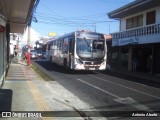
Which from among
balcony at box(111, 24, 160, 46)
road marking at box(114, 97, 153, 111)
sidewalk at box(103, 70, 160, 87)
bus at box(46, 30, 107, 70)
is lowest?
sidewalk at box(103, 70, 160, 87)

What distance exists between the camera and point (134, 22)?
33062mm

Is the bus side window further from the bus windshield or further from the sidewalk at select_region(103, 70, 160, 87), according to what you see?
the sidewalk at select_region(103, 70, 160, 87)

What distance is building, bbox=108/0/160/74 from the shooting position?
28022mm

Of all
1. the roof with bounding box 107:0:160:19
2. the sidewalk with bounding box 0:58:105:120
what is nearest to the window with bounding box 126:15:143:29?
the roof with bounding box 107:0:160:19

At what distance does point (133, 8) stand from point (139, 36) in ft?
8.61

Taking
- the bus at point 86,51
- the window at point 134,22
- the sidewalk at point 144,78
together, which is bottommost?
the sidewalk at point 144,78

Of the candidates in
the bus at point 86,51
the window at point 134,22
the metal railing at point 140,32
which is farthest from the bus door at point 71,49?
the window at point 134,22

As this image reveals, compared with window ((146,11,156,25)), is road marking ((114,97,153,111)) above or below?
below

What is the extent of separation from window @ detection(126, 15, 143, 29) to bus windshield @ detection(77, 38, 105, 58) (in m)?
6.67

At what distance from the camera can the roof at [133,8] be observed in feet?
90.7

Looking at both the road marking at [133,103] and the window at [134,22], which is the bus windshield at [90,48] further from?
the road marking at [133,103]

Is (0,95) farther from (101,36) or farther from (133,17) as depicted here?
(133,17)

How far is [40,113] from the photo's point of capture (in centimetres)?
996

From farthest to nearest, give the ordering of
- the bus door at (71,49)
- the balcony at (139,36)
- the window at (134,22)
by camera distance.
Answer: the window at (134,22) → the balcony at (139,36) → the bus door at (71,49)
